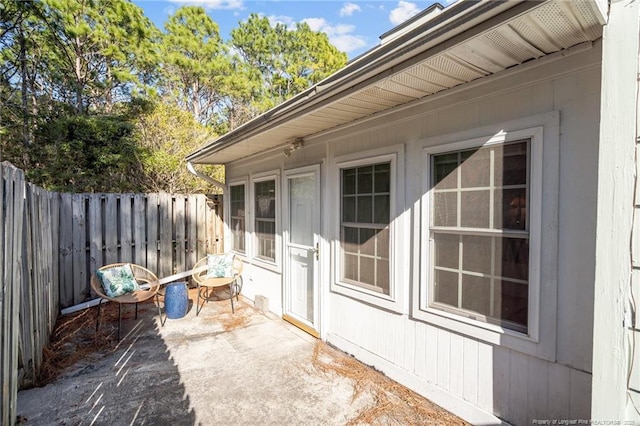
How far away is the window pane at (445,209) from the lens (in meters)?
2.42

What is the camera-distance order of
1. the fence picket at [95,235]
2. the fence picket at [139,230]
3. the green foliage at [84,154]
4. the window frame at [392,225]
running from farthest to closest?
the green foliage at [84,154] → the fence picket at [139,230] → the fence picket at [95,235] → the window frame at [392,225]

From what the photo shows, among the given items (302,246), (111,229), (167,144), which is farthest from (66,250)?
(167,144)

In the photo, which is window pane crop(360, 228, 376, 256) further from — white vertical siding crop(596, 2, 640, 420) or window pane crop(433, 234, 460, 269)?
white vertical siding crop(596, 2, 640, 420)

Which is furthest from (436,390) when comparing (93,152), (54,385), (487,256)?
(93,152)

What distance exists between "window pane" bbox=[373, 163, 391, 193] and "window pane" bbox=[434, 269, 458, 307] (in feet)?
2.95

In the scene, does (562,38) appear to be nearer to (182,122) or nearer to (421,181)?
(421,181)

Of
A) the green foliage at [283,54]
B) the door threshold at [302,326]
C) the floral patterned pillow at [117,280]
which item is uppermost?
the green foliage at [283,54]

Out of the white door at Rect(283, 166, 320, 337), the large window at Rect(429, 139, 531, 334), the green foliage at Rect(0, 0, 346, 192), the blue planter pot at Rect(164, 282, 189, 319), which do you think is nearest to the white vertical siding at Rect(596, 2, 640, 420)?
the large window at Rect(429, 139, 531, 334)

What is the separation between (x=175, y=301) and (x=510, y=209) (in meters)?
4.26

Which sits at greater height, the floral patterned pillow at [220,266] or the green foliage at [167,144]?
the green foliage at [167,144]

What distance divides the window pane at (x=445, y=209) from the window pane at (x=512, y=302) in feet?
1.81

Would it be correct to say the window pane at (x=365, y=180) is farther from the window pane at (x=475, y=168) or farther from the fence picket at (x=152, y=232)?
the fence picket at (x=152, y=232)

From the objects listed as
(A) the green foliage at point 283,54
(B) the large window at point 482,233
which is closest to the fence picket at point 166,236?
(B) the large window at point 482,233

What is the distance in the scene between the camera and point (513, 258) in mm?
2113
